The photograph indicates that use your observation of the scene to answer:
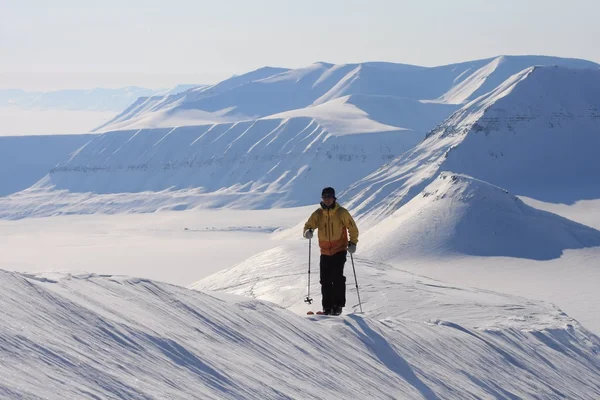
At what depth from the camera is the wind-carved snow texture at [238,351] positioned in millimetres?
6586

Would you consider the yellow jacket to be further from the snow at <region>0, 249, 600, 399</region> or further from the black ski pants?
the snow at <region>0, 249, 600, 399</region>

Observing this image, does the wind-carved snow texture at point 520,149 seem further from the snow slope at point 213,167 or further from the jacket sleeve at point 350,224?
the jacket sleeve at point 350,224

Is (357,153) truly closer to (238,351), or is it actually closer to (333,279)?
(333,279)

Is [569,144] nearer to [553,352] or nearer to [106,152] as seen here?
[553,352]

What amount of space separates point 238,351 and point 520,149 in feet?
220

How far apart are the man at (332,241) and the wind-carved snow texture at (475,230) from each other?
32.6 meters

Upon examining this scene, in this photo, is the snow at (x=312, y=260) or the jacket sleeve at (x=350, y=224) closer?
the snow at (x=312, y=260)

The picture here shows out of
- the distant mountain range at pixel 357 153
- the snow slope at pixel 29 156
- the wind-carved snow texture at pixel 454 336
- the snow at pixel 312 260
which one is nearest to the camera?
the snow at pixel 312 260

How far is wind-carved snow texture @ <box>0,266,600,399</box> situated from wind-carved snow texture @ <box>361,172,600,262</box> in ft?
99.6

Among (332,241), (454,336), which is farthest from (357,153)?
(332,241)

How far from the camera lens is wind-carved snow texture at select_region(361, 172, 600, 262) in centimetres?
4412

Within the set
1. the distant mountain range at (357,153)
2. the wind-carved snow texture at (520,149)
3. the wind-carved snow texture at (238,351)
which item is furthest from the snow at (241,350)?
the wind-carved snow texture at (520,149)

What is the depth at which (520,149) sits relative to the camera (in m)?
72.3

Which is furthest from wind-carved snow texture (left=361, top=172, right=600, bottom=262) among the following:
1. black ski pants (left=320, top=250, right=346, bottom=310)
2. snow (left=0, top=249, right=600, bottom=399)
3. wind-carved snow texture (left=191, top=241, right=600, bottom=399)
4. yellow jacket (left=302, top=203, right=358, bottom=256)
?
yellow jacket (left=302, top=203, right=358, bottom=256)
